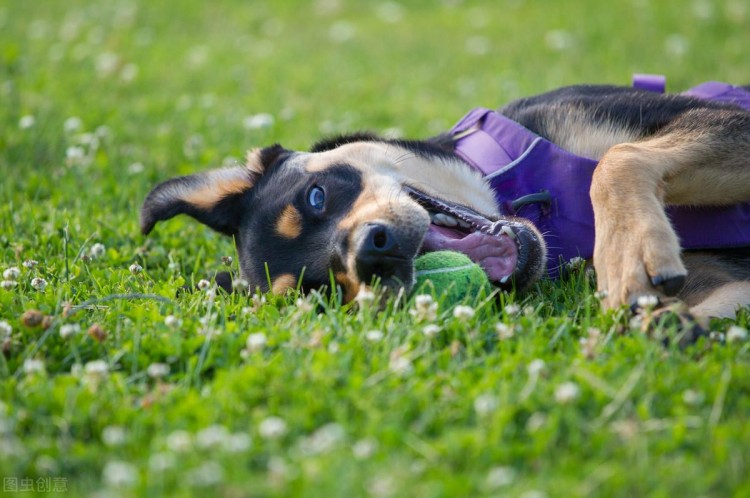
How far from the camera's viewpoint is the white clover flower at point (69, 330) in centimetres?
267

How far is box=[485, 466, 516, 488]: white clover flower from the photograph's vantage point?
1.84 meters

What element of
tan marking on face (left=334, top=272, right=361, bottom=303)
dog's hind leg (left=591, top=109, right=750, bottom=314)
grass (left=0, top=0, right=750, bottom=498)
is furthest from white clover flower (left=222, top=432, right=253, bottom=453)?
dog's hind leg (left=591, top=109, right=750, bottom=314)

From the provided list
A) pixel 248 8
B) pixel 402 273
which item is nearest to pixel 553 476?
pixel 402 273

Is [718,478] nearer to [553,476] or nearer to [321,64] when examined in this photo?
[553,476]

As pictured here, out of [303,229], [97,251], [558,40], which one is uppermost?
[558,40]

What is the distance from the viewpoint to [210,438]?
78.1 inches

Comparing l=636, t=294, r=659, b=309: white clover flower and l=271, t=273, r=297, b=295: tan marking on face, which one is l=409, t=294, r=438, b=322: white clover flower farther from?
l=271, t=273, r=297, b=295: tan marking on face

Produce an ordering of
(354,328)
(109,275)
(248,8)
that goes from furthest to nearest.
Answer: (248,8) → (109,275) → (354,328)

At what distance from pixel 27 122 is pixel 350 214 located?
3.24 meters

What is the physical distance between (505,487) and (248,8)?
10.3 meters

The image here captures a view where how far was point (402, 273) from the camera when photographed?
3133 millimetres

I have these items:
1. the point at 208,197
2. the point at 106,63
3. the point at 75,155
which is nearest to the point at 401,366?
the point at 208,197

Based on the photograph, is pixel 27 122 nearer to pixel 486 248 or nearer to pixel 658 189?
pixel 486 248

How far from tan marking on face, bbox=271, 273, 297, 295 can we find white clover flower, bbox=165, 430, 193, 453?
139cm
